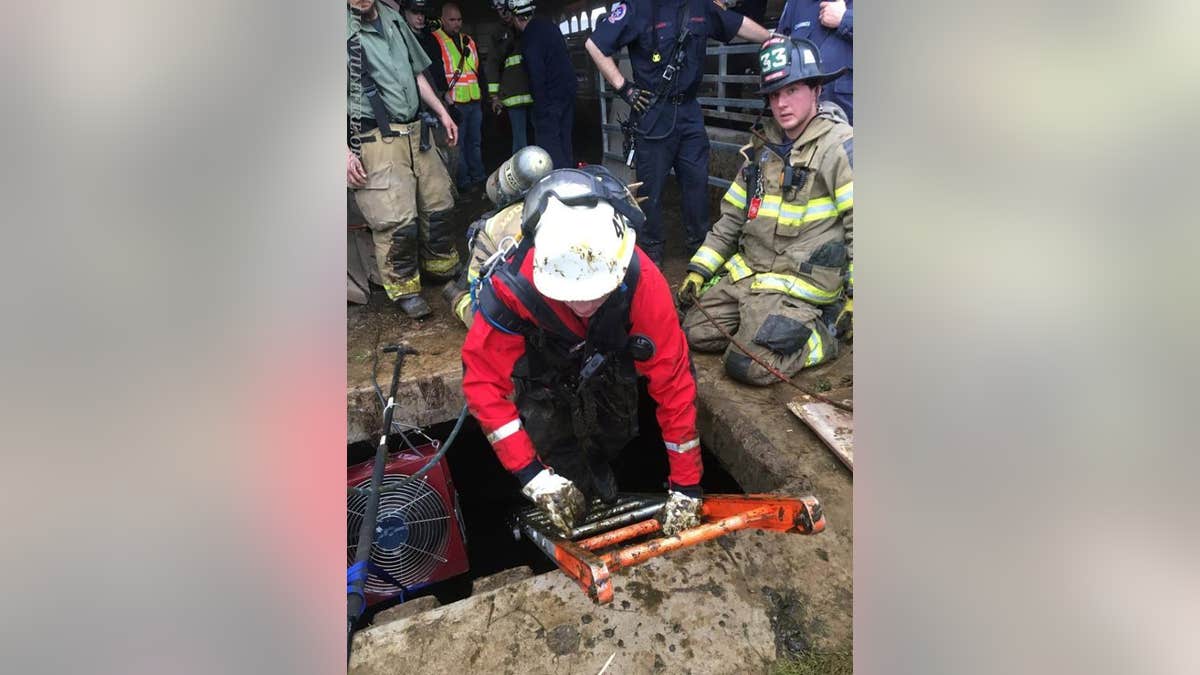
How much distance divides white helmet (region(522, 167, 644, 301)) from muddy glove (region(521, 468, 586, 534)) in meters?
0.92

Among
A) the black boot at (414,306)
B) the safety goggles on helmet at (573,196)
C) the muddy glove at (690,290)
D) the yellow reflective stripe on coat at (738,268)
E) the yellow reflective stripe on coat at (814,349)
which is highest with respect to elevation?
the safety goggles on helmet at (573,196)

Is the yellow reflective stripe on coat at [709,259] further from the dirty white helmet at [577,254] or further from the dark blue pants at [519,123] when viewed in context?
the dark blue pants at [519,123]

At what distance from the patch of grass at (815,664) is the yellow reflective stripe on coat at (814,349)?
2095 millimetres

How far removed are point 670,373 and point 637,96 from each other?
10.2ft

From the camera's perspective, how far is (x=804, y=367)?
4.02 metres

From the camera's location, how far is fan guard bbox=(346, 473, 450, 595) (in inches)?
141

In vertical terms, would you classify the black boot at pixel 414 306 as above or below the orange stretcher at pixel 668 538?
above

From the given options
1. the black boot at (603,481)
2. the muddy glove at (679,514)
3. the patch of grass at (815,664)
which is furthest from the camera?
the black boot at (603,481)

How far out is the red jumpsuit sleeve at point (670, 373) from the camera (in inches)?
113

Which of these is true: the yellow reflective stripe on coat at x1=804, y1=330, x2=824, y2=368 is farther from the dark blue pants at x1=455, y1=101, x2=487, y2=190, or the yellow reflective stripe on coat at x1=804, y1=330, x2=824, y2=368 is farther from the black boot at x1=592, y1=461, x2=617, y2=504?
the dark blue pants at x1=455, y1=101, x2=487, y2=190

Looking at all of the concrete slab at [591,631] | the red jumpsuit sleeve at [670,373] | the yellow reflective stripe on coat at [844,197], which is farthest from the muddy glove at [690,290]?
the concrete slab at [591,631]
